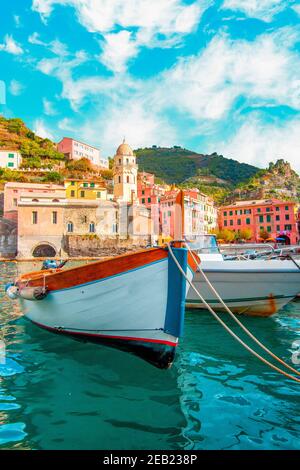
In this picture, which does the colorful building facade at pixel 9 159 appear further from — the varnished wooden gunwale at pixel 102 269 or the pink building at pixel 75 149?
the varnished wooden gunwale at pixel 102 269

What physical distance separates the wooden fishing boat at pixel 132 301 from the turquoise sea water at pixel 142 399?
1.46 feet

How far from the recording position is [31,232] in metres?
41.2

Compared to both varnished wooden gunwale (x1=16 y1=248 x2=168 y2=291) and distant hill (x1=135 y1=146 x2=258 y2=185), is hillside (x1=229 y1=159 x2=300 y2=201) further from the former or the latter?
varnished wooden gunwale (x1=16 y1=248 x2=168 y2=291)

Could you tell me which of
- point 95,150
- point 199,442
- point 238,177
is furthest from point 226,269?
point 238,177

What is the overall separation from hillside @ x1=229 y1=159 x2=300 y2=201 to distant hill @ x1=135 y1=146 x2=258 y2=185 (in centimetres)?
3536

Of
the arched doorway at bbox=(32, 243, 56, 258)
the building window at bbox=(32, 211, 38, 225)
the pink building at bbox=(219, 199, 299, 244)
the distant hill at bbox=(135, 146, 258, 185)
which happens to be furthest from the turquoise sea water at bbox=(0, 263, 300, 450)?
the distant hill at bbox=(135, 146, 258, 185)

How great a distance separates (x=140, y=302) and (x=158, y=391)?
1.18 meters

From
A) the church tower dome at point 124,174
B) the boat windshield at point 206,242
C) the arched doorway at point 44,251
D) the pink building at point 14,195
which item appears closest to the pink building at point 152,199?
the church tower dome at point 124,174

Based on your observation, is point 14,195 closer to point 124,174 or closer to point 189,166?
point 124,174

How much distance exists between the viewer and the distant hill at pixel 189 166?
13388cm

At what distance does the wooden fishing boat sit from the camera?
14.0 feet

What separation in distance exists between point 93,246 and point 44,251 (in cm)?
683
